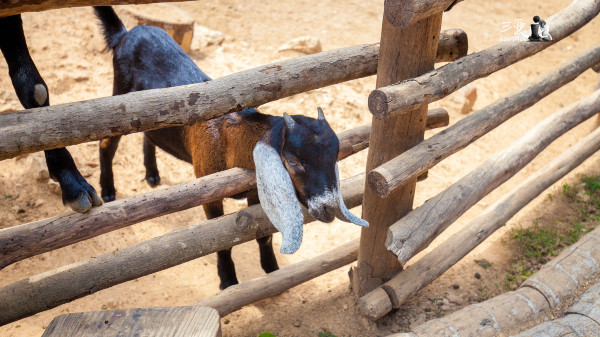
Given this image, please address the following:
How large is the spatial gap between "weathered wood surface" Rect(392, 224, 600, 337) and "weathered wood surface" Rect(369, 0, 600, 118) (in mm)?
1313

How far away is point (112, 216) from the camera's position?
287cm

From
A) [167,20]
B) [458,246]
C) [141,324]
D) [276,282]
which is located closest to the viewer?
[141,324]

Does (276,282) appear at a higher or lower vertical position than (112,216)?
lower

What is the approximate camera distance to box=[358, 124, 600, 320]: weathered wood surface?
339 centimetres

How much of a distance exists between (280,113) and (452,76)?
3121 mm

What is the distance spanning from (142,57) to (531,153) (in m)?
3.14

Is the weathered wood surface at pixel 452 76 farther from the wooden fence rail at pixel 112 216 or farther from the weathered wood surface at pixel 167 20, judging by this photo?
the weathered wood surface at pixel 167 20

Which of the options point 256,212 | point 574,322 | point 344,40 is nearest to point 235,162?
point 256,212

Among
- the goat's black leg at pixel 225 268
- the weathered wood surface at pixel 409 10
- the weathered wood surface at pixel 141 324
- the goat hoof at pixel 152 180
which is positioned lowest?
the goat hoof at pixel 152 180

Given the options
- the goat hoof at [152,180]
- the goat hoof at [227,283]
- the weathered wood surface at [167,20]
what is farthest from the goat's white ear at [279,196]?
the weathered wood surface at [167,20]

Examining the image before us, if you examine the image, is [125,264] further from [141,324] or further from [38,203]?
[38,203]

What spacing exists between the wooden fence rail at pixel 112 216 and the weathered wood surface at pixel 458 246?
1.15 m

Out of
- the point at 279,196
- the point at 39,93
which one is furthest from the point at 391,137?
the point at 39,93

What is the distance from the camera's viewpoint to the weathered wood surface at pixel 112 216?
2670 millimetres
